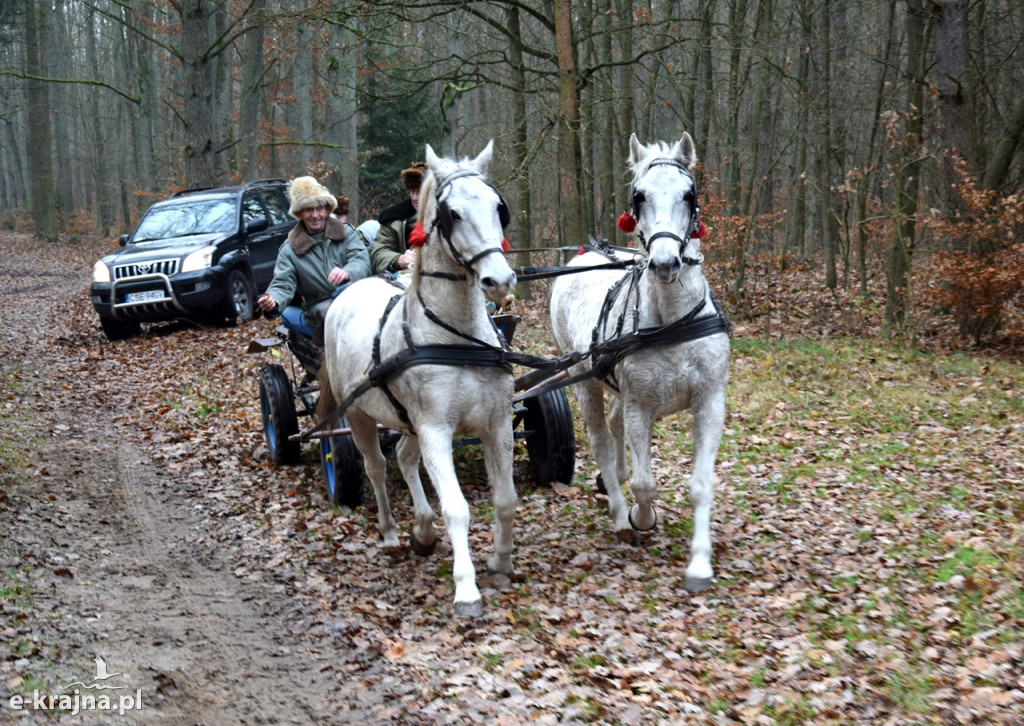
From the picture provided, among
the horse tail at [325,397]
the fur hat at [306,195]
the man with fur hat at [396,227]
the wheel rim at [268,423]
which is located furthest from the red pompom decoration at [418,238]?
the wheel rim at [268,423]

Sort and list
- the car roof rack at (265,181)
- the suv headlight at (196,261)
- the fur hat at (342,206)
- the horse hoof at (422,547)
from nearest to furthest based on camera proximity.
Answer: the horse hoof at (422,547), the fur hat at (342,206), the suv headlight at (196,261), the car roof rack at (265,181)

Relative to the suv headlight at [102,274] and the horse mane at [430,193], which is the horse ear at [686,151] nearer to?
the horse mane at [430,193]

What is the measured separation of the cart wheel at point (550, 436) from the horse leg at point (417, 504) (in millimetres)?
1283

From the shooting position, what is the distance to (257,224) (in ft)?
53.8

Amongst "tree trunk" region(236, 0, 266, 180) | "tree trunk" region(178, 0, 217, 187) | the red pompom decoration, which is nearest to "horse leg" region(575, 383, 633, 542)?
the red pompom decoration

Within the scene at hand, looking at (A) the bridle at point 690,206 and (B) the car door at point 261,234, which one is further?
(B) the car door at point 261,234

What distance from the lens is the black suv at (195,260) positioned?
15.2 metres

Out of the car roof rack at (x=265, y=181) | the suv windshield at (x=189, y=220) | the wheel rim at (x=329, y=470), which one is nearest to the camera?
the wheel rim at (x=329, y=470)

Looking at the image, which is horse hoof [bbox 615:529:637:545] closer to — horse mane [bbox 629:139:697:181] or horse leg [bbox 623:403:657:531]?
horse leg [bbox 623:403:657:531]

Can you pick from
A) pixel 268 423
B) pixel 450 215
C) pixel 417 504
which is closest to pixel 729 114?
pixel 268 423

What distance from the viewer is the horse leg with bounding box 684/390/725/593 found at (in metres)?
5.45

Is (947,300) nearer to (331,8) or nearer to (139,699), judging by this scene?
(331,8)

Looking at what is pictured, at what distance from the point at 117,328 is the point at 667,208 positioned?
13.2 m

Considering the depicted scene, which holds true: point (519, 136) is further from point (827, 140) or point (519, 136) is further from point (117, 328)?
point (117, 328)
